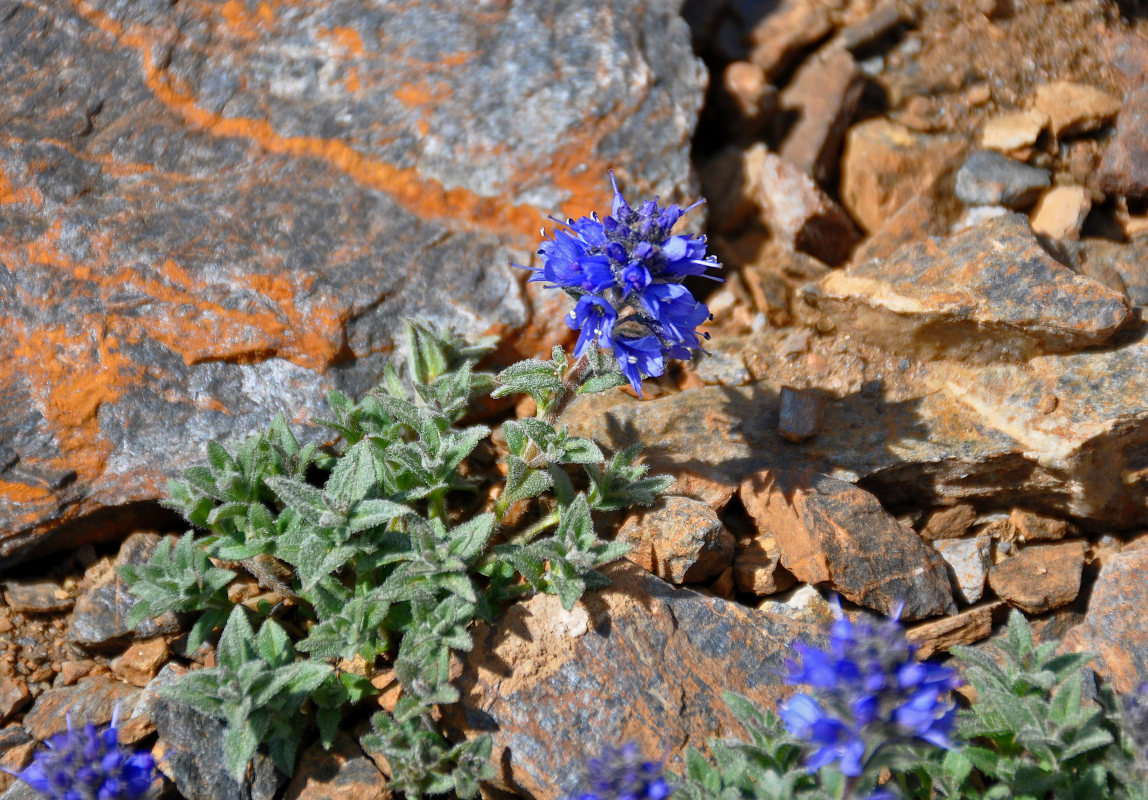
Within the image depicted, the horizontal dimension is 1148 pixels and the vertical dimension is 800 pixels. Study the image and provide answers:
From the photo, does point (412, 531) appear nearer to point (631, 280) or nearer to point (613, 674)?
point (613, 674)

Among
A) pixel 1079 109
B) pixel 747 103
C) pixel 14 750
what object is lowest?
pixel 14 750

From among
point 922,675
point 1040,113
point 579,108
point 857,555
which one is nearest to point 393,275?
point 579,108

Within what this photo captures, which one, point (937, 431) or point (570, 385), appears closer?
point (570, 385)

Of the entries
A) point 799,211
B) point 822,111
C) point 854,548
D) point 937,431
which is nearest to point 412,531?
point 854,548

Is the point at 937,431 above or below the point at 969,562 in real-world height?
above

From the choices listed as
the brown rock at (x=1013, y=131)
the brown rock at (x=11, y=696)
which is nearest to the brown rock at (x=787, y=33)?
the brown rock at (x=1013, y=131)

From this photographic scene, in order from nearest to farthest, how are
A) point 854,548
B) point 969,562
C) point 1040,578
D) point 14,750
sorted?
point 14,750
point 854,548
point 1040,578
point 969,562

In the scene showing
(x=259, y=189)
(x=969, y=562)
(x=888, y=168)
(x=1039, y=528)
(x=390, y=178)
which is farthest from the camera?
(x=888, y=168)
